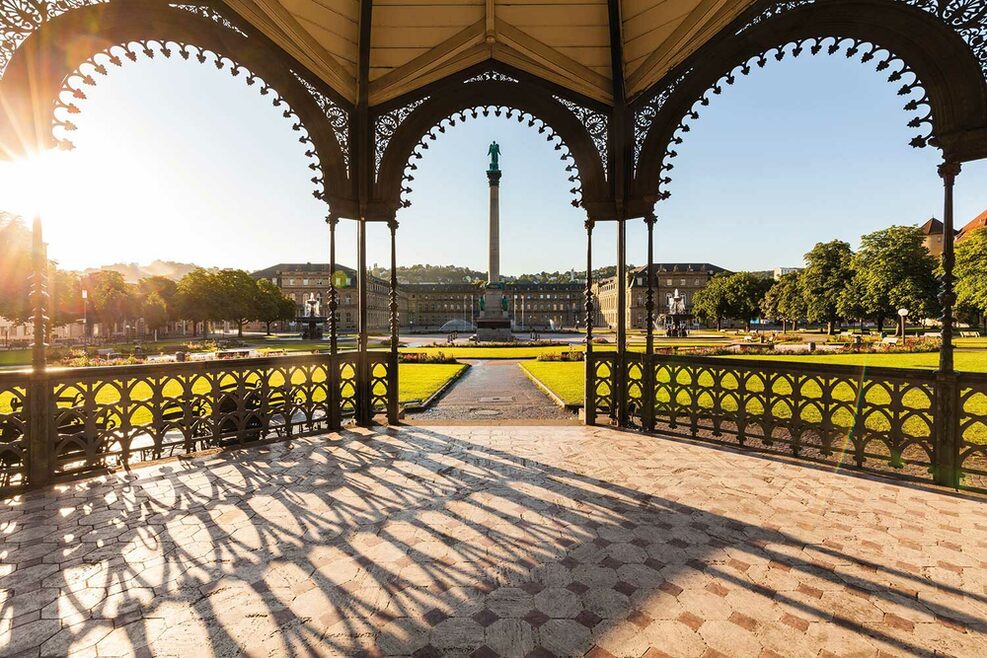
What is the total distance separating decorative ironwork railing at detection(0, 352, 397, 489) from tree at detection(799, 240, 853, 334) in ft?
178

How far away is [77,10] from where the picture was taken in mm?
4938

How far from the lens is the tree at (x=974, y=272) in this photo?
31109 mm

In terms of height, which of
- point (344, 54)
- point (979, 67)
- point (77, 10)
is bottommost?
point (979, 67)

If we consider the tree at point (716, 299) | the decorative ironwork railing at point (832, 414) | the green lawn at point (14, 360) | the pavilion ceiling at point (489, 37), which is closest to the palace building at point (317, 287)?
the tree at point (716, 299)

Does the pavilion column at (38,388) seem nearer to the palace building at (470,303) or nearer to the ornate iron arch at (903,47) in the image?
the ornate iron arch at (903,47)

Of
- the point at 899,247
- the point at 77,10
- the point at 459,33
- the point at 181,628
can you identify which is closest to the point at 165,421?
the point at 181,628

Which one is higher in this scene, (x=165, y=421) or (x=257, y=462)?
(x=165, y=421)

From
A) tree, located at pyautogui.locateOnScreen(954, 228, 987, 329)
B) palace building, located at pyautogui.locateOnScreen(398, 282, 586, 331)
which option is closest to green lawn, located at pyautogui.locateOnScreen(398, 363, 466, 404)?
tree, located at pyautogui.locateOnScreen(954, 228, 987, 329)

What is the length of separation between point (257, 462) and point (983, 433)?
11323mm

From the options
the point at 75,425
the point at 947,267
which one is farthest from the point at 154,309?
the point at 947,267

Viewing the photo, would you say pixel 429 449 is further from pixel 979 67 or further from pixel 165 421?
pixel 979 67

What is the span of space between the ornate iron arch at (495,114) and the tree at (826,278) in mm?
50697

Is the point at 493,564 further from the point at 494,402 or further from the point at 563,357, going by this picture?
the point at 563,357

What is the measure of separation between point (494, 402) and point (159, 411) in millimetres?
7004
